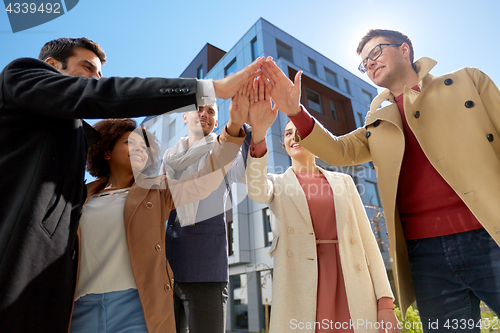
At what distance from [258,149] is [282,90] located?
1.21 ft

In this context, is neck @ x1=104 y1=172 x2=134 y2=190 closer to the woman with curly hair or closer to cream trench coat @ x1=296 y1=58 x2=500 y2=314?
the woman with curly hair

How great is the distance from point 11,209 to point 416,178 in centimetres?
170

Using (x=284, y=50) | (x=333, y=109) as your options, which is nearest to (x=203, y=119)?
(x=284, y=50)

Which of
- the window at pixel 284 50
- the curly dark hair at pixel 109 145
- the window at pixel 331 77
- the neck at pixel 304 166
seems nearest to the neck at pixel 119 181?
the curly dark hair at pixel 109 145

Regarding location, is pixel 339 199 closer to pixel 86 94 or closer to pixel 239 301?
pixel 86 94

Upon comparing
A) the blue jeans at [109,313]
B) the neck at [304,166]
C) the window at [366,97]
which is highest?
the window at [366,97]

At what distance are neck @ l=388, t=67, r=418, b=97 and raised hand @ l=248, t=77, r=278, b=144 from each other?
2.56 ft

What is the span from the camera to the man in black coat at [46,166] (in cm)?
91

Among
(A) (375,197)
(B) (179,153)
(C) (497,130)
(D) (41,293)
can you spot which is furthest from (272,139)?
(D) (41,293)

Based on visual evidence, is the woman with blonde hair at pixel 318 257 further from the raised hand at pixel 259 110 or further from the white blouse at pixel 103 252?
the white blouse at pixel 103 252

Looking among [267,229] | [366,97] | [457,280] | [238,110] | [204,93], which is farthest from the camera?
[366,97]

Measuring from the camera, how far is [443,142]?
4.85 ft

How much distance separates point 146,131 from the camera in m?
2.02

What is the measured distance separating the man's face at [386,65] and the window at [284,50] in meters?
11.4
